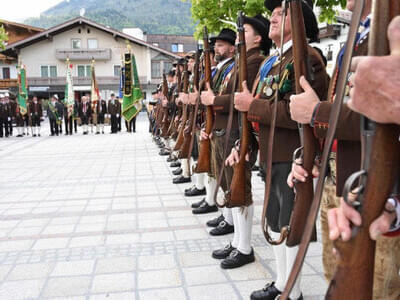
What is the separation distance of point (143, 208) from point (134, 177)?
2344 millimetres

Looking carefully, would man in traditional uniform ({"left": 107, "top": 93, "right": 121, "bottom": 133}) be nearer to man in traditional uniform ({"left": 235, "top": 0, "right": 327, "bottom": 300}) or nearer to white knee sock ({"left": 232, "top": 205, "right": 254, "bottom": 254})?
white knee sock ({"left": 232, "top": 205, "right": 254, "bottom": 254})

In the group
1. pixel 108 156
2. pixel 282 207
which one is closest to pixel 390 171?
pixel 282 207

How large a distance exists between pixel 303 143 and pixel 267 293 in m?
1.30

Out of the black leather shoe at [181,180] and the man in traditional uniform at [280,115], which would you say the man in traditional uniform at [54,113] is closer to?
the black leather shoe at [181,180]

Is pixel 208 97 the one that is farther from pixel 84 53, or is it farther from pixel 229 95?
pixel 84 53

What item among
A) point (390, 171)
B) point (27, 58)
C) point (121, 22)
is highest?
point (121, 22)

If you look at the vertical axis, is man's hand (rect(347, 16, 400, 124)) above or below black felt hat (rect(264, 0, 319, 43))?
below

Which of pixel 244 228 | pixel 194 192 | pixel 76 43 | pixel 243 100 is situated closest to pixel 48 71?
pixel 76 43

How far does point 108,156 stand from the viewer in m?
10.9

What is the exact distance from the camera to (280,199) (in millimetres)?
2525

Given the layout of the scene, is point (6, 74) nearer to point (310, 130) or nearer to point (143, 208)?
point (143, 208)

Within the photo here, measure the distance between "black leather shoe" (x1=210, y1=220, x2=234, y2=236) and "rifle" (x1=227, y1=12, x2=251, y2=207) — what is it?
1220mm

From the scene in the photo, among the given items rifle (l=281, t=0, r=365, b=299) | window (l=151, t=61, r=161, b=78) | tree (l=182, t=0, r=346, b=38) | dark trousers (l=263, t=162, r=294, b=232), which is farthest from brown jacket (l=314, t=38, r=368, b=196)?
window (l=151, t=61, r=161, b=78)

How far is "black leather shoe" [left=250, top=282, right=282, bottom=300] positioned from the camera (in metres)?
2.71
